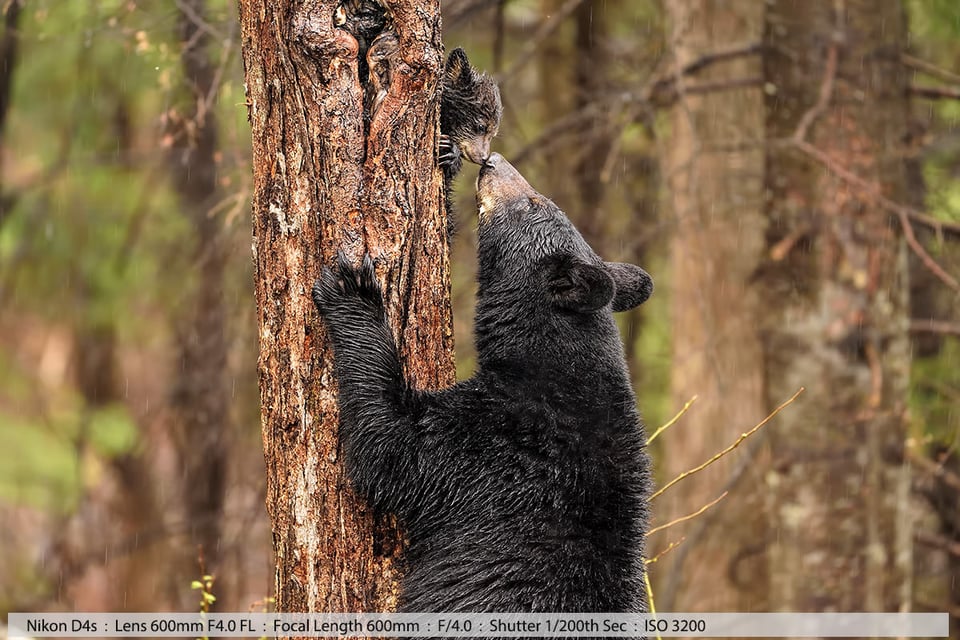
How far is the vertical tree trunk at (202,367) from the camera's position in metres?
7.73

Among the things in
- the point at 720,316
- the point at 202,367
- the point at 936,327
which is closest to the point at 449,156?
the point at 720,316

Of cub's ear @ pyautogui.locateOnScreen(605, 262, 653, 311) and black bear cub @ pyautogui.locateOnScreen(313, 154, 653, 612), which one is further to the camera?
cub's ear @ pyautogui.locateOnScreen(605, 262, 653, 311)

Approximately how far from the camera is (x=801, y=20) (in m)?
6.32

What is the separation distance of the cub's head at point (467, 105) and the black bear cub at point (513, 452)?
0.53 metres

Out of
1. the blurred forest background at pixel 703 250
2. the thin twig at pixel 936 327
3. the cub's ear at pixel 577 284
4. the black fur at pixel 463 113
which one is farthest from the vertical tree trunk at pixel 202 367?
the thin twig at pixel 936 327

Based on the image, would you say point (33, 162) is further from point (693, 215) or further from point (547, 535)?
point (547, 535)

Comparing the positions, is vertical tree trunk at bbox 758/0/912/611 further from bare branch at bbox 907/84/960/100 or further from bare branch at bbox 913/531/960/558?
bare branch at bbox 913/531/960/558

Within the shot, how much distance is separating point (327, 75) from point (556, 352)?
128cm

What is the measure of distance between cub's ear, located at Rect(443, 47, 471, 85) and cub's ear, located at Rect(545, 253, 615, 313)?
2.38 feet

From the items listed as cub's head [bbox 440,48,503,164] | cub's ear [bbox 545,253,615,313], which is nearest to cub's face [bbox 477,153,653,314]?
cub's ear [bbox 545,253,615,313]

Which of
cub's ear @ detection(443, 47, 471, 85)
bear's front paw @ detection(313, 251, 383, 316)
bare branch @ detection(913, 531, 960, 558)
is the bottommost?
bare branch @ detection(913, 531, 960, 558)

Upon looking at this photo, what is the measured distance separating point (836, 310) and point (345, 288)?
4.27 metres

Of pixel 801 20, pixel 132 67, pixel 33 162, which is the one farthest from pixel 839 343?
pixel 33 162

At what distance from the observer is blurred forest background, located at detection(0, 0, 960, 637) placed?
627 cm
